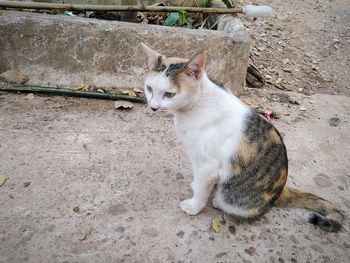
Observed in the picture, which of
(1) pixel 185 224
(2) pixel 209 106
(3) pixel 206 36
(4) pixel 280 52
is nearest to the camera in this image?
(2) pixel 209 106

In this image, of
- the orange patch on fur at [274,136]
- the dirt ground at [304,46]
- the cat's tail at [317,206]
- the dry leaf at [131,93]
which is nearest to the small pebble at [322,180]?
the cat's tail at [317,206]

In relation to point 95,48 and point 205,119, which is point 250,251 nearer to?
point 205,119

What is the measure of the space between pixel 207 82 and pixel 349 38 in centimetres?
416

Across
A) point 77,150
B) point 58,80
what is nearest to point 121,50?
point 58,80

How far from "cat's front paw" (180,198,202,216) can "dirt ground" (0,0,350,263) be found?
1.6 inches

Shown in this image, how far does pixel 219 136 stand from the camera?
187 cm

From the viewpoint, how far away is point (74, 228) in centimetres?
196

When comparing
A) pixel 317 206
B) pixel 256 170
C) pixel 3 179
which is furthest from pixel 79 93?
pixel 317 206

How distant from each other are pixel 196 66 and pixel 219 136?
441 millimetres

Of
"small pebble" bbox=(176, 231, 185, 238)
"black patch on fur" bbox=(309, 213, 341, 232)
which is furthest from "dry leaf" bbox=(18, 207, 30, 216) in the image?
"black patch on fur" bbox=(309, 213, 341, 232)

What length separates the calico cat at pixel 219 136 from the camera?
180cm

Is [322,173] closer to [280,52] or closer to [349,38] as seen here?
[280,52]

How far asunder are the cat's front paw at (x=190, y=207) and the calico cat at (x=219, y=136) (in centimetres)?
8

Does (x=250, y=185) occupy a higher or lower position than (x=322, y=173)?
higher
